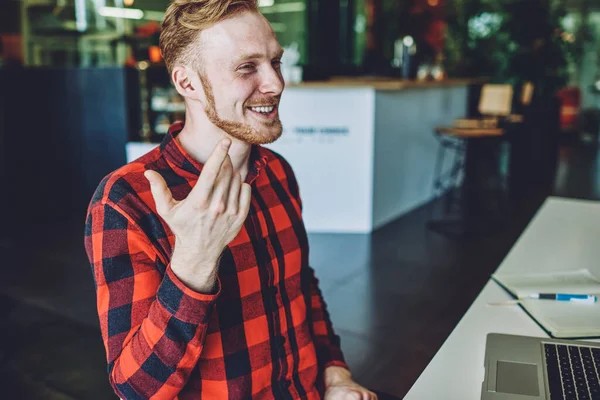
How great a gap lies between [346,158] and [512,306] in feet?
11.7

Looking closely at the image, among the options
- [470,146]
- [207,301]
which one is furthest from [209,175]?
[470,146]

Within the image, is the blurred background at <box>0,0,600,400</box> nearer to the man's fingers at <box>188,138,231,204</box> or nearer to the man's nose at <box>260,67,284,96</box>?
the man's nose at <box>260,67,284,96</box>

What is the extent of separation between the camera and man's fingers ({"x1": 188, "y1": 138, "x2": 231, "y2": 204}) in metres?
0.78

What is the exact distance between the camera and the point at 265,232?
1210 millimetres

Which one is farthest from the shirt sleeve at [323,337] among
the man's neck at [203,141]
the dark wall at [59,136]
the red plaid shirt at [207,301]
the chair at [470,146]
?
the dark wall at [59,136]

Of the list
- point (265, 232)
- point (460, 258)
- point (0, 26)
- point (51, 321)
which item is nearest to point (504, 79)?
point (460, 258)

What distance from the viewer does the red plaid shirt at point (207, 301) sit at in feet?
2.90

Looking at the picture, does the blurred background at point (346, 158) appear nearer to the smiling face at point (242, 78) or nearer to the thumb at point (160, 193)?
the smiling face at point (242, 78)

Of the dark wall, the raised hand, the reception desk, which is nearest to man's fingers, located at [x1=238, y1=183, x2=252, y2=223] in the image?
the raised hand

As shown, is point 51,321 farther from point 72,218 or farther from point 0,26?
Result: point 0,26

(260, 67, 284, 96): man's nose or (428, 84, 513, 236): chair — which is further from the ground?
(260, 67, 284, 96): man's nose

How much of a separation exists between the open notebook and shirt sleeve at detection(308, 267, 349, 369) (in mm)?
428

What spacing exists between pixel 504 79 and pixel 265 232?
8015mm

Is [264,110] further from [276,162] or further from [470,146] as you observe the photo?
[470,146]
